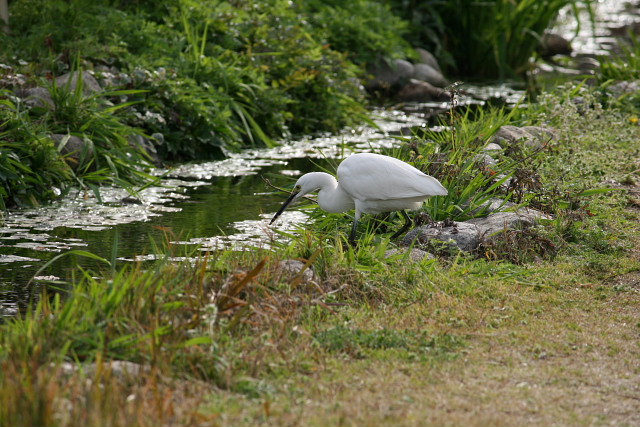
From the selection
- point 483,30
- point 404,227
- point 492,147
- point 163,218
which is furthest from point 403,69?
point 404,227

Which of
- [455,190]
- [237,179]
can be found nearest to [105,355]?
[455,190]

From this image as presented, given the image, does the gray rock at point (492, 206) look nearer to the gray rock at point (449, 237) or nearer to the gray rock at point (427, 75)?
the gray rock at point (449, 237)

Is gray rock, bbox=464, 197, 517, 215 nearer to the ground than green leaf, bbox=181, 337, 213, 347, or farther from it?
nearer to the ground

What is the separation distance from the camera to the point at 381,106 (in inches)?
515

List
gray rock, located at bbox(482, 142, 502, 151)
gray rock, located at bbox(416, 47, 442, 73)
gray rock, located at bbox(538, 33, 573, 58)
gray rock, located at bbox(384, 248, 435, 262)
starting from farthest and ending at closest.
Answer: gray rock, located at bbox(538, 33, 573, 58) → gray rock, located at bbox(416, 47, 442, 73) → gray rock, located at bbox(482, 142, 502, 151) → gray rock, located at bbox(384, 248, 435, 262)

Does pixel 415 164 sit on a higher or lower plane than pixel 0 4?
lower

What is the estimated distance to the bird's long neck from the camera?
5.87 m

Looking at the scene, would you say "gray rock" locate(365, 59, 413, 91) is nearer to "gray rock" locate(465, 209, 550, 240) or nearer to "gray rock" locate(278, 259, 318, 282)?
"gray rock" locate(465, 209, 550, 240)

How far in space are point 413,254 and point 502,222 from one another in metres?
0.73

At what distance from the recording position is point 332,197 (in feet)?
19.2

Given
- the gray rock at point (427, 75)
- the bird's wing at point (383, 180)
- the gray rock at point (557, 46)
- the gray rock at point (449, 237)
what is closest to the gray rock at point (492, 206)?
the gray rock at point (449, 237)

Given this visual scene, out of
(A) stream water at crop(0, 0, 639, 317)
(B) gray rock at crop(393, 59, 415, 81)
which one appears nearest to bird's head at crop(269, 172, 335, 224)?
(A) stream water at crop(0, 0, 639, 317)

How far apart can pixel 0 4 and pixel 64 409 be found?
782 cm

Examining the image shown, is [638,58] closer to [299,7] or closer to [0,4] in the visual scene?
[299,7]
